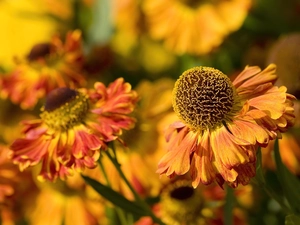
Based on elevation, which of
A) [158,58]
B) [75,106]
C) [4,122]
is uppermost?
[75,106]

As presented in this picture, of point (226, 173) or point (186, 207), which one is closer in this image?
point (226, 173)

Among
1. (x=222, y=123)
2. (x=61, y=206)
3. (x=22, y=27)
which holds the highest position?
(x=222, y=123)

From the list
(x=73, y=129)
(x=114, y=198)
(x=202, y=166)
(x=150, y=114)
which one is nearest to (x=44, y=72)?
(x=150, y=114)

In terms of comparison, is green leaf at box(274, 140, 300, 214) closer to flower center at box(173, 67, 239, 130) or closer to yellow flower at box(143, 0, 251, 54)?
flower center at box(173, 67, 239, 130)

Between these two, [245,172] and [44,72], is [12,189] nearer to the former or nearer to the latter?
[44,72]

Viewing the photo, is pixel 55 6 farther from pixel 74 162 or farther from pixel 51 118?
pixel 74 162

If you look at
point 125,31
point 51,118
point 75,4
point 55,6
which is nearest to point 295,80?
point 51,118

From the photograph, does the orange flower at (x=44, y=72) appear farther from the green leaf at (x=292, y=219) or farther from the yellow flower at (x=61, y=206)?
the green leaf at (x=292, y=219)
